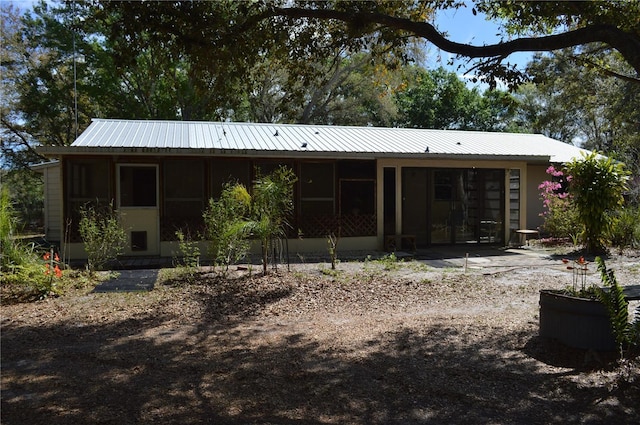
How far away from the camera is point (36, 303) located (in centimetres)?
698

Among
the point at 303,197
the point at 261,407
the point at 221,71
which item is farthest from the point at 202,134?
the point at 261,407

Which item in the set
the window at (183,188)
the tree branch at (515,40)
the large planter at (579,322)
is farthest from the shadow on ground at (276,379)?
the window at (183,188)

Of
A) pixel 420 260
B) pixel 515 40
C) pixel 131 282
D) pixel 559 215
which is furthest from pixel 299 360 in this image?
pixel 559 215

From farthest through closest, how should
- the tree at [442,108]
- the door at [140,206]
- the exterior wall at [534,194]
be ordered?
1. the tree at [442,108]
2. the exterior wall at [534,194]
3. the door at [140,206]

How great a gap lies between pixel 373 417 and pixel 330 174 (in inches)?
396

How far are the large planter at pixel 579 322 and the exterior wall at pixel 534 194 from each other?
1291cm

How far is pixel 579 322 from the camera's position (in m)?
4.71

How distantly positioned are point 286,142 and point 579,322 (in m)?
9.45

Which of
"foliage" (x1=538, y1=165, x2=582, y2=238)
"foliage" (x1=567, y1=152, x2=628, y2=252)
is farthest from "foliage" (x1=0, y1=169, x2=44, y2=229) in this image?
"foliage" (x1=567, y1=152, x2=628, y2=252)

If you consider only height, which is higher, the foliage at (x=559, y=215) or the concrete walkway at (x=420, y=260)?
the foliage at (x=559, y=215)

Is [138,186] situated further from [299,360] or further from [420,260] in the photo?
[299,360]

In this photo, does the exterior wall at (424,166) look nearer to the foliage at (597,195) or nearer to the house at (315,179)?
the house at (315,179)

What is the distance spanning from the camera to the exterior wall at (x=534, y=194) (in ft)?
56.0

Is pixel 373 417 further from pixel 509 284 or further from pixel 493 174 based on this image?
pixel 493 174
